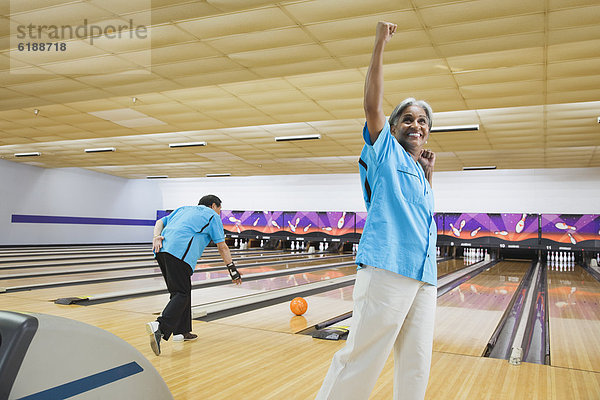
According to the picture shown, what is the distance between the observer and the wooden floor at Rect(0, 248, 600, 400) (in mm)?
2814

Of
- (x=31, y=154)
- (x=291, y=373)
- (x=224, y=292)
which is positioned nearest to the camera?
(x=291, y=373)

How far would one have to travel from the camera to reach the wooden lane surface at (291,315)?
15.0ft

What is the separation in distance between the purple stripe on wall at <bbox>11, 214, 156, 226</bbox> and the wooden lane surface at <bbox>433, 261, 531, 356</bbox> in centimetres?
1339

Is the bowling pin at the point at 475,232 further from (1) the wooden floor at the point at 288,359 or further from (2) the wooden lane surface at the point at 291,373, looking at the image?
(2) the wooden lane surface at the point at 291,373

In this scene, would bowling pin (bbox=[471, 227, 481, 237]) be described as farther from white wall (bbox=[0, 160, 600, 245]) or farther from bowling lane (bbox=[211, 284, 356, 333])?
bowling lane (bbox=[211, 284, 356, 333])

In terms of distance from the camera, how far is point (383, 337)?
67.1 inches

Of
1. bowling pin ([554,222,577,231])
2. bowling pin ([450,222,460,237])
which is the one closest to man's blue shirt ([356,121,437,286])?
bowling pin ([554,222,577,231])

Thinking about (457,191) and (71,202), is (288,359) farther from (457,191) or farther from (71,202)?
(71,202)

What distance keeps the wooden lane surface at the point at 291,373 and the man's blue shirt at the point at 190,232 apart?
0.71 meters

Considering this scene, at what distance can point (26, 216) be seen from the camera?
15.5 m

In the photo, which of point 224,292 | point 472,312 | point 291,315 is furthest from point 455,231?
point 291,315

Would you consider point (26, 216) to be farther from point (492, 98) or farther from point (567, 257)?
point (567, 257)

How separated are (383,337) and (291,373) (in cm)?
156

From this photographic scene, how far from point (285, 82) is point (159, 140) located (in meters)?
5.33
